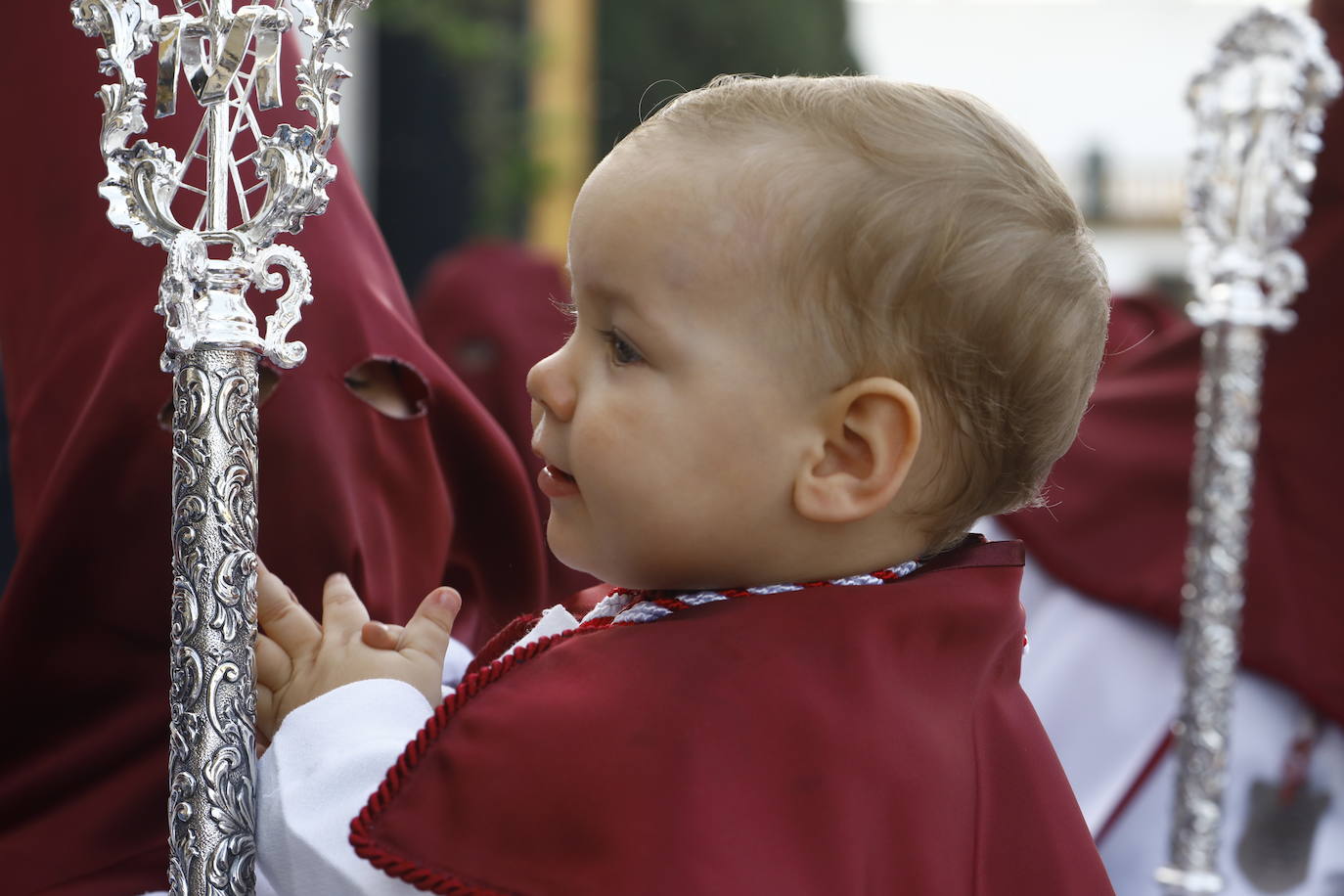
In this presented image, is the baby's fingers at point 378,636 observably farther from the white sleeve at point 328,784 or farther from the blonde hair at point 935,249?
the blonde hair at point 935,249

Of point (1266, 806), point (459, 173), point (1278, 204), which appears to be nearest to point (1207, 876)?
point (1266, 806)

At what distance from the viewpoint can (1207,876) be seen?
1.78 metres

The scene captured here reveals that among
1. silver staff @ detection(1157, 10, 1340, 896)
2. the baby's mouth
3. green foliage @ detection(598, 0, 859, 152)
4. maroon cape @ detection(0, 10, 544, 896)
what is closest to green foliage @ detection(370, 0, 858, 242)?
green foliage @ detection(598, 0, 859, 152)

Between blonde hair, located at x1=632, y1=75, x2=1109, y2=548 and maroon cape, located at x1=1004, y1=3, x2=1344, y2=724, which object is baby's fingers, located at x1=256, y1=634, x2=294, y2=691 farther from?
maroon cape, located at x1=1004, y1=3, x2=1344, y2=724

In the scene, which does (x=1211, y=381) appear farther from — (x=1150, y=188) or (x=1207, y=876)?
(x=1150, y=188)

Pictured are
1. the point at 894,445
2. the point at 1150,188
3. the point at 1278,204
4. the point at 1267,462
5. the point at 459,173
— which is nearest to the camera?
the point at 894,445

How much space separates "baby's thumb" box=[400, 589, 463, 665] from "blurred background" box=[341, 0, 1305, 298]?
1233 mm

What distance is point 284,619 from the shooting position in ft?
3.08

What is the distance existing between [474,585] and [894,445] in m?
0.43

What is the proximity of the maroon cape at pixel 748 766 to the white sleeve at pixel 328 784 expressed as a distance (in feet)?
0.09

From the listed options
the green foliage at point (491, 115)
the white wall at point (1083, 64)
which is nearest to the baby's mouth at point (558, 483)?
the green foliage at point (491, 115)

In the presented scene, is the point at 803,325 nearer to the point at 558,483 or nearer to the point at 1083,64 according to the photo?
the point at 558,483

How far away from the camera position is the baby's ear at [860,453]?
2.98ft

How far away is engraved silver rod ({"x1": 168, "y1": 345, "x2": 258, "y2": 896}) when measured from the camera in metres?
0.80
